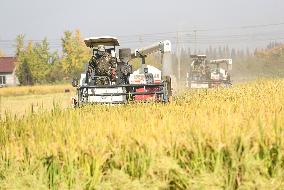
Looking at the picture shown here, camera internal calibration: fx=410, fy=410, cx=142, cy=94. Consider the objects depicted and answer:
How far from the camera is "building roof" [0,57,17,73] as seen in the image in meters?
72.0

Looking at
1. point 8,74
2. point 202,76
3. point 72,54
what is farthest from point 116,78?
point 8,74

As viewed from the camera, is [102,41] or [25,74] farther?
[25,74]

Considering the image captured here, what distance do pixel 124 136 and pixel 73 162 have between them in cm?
60

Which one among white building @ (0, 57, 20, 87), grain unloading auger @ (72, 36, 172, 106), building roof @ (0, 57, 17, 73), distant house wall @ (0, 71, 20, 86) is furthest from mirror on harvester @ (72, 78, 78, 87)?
distant house wall @ (0, 71, 20, 86)

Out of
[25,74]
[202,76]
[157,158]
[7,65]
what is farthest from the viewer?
[7,65]

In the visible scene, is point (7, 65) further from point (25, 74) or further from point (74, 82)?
point (74, 82)

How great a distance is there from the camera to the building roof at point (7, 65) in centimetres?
7200

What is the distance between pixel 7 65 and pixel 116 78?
6444 centimetres

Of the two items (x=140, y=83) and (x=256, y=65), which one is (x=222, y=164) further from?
(x=256, y=65)

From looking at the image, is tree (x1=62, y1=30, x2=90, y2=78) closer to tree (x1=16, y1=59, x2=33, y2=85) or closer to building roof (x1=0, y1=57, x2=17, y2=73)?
tree (x1=16, y1=59, x2=33, y2=85)

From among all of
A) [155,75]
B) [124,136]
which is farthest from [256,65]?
[124,136]

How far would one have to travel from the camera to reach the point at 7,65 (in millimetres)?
73188

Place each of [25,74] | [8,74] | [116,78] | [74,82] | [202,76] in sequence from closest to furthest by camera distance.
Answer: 1. [74,82]
2. [116,78]
3. [202,76]
4. [25,74]
5. [8,74]

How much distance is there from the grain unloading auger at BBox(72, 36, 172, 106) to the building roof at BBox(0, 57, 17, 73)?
61.7 meters
